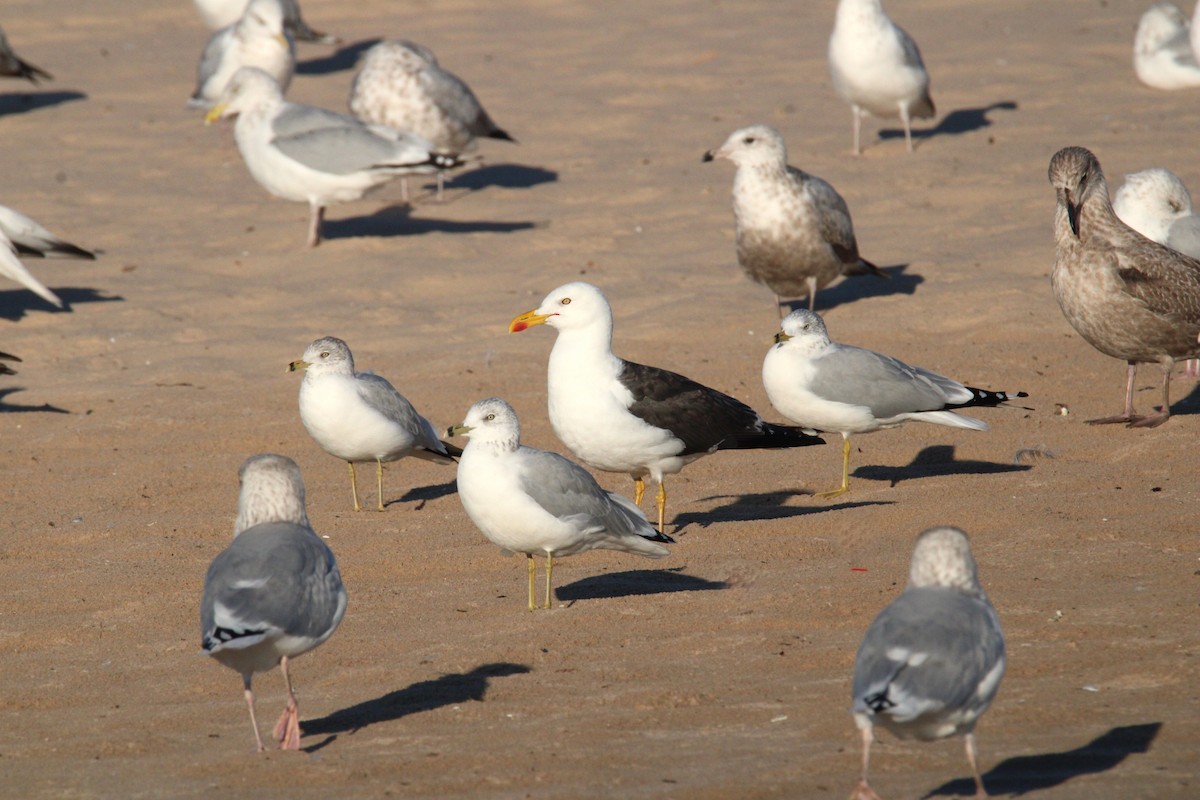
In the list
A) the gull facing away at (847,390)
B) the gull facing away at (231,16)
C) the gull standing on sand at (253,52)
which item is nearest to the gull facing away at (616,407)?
the gull facing away at (847,390)

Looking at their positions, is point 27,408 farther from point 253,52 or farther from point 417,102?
point 253,52

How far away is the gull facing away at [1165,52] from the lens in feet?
56.9

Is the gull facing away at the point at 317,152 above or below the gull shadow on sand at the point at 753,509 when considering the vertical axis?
above

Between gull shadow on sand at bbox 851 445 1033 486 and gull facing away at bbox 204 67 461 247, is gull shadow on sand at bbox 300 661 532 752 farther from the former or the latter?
gull facing away at bbox 204 67 461 247

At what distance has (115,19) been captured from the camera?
73.7 feet

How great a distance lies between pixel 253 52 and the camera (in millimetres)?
17438

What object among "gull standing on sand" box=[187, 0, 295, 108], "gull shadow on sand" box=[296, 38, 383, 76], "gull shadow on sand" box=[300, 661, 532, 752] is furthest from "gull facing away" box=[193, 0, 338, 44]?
"gull shadow on sand" box=[300, 661, 532, 752]

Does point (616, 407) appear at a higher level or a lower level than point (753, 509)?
higher

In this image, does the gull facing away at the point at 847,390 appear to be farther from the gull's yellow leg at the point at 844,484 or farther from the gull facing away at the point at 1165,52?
the gull facing away at the point at 1165,52

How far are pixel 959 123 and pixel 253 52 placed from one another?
7.96 metres

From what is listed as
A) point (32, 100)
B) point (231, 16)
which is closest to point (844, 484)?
point (32, 100)

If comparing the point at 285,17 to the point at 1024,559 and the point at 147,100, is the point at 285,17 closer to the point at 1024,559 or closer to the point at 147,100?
the point at 147,100

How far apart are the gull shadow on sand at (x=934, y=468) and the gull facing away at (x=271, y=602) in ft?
13.1

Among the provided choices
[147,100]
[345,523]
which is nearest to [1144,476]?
[345,523]
